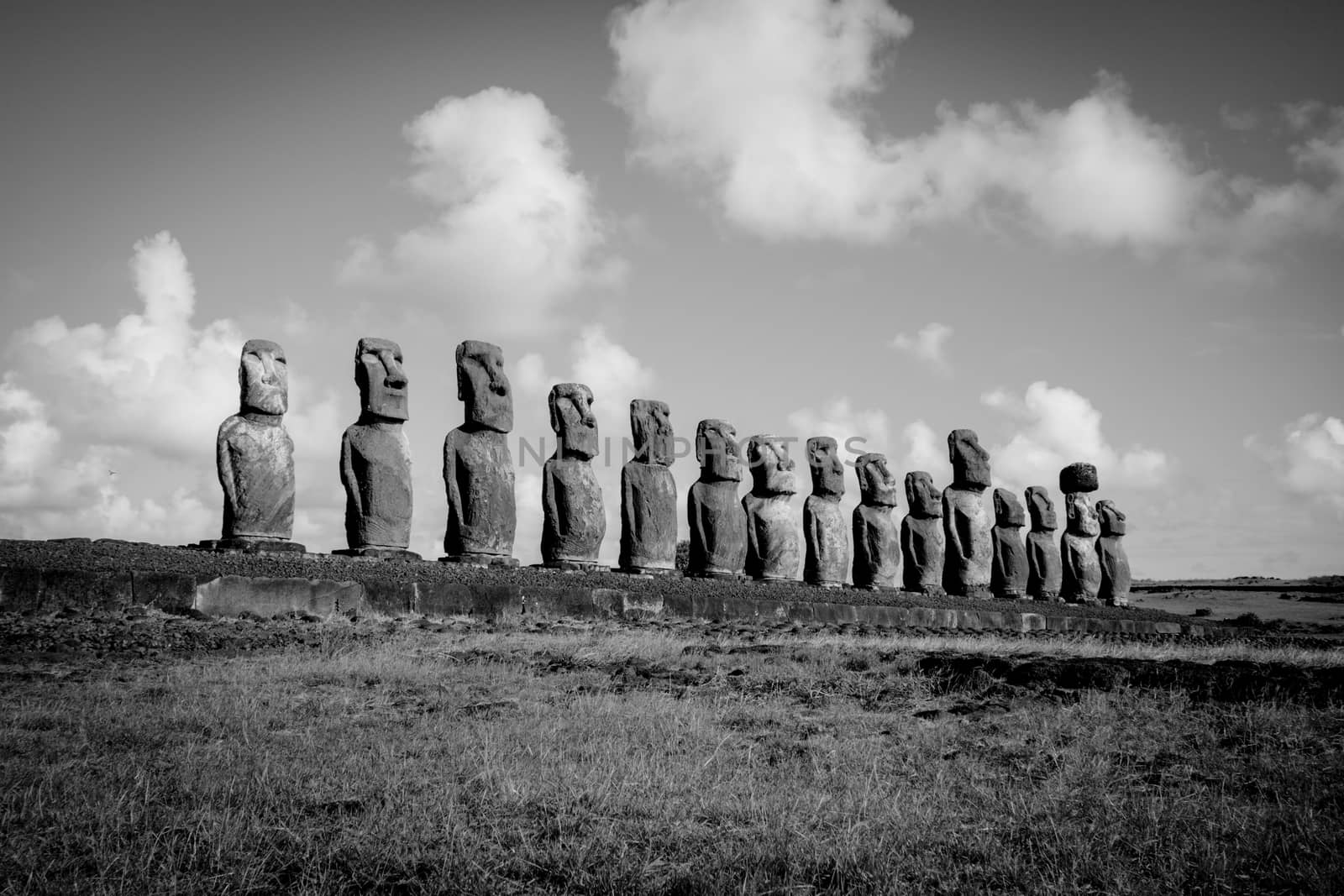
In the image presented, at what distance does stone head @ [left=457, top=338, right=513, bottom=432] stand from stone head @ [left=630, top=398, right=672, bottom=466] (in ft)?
10.3

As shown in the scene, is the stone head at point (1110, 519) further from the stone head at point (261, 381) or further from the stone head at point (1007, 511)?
the stone head at point (261, 381)

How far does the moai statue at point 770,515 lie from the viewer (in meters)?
20.4

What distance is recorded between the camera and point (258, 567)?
11.4 m

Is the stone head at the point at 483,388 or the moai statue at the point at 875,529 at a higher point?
the stone head at the point at 483,388

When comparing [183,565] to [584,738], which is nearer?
[584,738]

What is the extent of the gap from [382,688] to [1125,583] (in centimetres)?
2588

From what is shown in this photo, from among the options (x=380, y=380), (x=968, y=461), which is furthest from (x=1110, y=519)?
(x=380, y=380)

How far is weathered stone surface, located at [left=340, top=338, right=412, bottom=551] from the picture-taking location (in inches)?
562

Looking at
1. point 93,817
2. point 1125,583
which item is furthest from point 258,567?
point 1125,583

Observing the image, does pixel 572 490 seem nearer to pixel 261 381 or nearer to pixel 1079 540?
pixel 261 381

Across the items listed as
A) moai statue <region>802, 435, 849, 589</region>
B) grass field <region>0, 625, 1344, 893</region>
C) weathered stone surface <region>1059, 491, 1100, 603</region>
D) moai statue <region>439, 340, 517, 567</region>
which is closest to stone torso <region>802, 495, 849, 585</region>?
moai statue <region>802, 435, 849, 589</region>

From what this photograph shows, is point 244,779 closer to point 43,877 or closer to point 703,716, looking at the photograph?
point 43,877

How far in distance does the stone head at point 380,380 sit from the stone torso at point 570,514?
2709 millimetres

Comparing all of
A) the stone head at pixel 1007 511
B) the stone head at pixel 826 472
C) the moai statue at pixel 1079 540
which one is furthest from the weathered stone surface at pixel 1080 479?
the stone head at pixel 826 472
